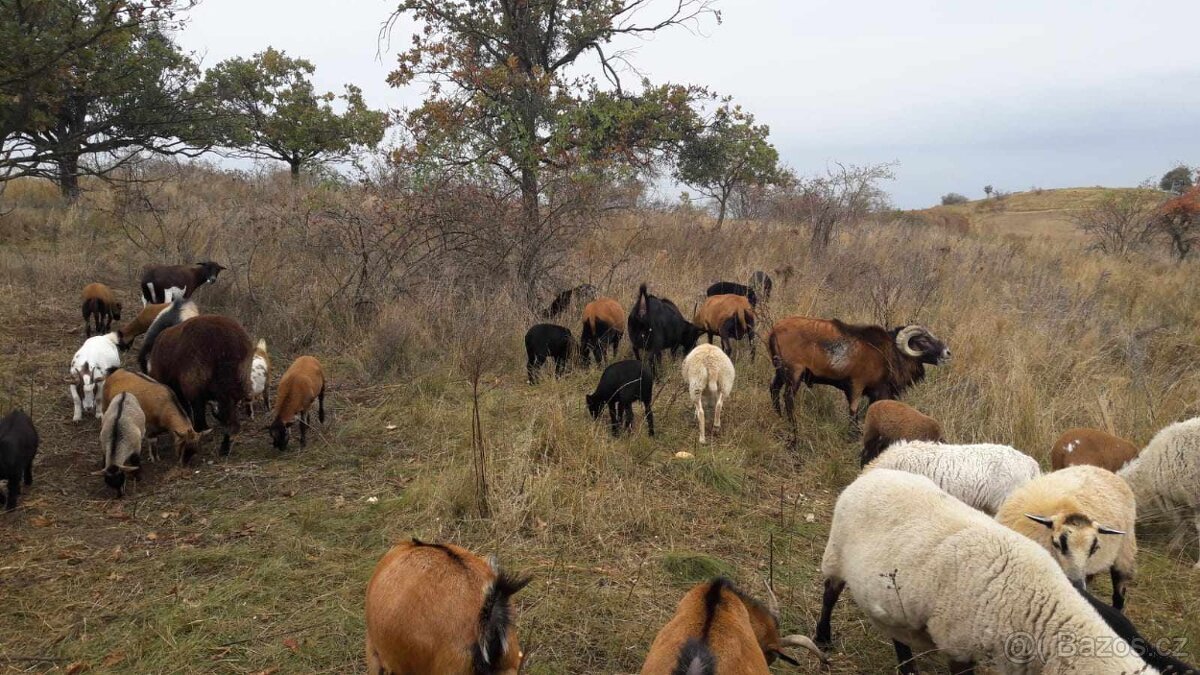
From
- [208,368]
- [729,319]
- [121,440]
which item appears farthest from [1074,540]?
[208,368]

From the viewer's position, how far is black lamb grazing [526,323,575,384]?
8430 millimetres

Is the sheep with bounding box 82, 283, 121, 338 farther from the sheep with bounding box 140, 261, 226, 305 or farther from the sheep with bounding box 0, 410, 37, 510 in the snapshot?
the sheep with bounding box 0, 410, 37, 510

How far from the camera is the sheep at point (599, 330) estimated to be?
9055 mm

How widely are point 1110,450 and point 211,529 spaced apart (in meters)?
7.02

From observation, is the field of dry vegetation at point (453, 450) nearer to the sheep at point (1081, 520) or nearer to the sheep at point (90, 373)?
the sheep at point (90, 373)

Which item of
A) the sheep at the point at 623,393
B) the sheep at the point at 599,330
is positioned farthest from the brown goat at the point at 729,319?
the sheep at the point at 623,393

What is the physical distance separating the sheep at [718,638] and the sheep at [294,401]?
4843mm

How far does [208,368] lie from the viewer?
6.66 metres

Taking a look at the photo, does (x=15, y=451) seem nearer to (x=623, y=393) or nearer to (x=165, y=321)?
(x=165, y=321)

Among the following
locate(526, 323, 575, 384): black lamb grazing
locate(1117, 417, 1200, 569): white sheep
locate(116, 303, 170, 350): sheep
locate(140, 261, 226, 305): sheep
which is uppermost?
locate(140, 261, 226, 305): sheep

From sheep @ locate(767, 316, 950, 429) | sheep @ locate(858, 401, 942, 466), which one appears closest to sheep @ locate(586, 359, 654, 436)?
sheep @ locate(767, 316, 950, 429)

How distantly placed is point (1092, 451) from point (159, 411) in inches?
314

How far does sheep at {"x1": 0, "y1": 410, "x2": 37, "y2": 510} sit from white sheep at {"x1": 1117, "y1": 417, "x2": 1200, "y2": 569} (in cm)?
840

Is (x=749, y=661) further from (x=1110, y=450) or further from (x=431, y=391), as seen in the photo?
(x=431, y=391)
